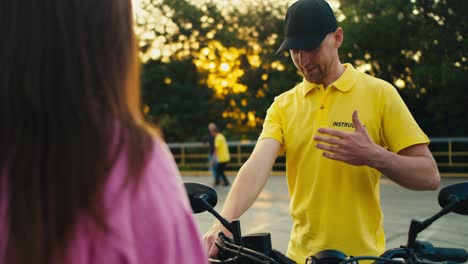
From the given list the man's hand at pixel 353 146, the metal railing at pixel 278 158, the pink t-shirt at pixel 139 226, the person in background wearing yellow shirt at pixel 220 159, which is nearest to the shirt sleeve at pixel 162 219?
the pink t-shirt at pixel 139 226

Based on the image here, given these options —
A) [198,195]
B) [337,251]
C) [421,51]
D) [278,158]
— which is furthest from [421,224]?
[421,51]

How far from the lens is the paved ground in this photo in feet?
28.9

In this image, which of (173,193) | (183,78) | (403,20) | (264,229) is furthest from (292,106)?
(183,78)

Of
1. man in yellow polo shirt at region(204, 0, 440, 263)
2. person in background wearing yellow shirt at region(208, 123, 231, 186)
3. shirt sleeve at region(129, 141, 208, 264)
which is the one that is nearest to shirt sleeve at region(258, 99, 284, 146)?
man in yellow polo shirt at region(204, 0, 440, 263)

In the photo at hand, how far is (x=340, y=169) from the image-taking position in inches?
94.3

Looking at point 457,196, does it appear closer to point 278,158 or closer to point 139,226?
point 139,226

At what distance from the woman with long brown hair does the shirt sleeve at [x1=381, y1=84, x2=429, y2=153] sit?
1376 mm

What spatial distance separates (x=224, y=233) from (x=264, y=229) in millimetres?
7675

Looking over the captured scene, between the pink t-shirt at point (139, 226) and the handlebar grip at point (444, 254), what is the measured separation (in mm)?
1056

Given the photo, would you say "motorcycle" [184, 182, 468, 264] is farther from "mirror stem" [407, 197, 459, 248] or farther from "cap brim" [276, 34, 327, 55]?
"cap brim" [276, 34, 327, 55]

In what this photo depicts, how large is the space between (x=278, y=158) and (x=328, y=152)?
16.0m

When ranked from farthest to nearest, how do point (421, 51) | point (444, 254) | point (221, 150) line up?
point (421, 51)
point (221, 150)
point (444, 254)

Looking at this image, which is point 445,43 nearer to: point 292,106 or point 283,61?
point 283,61

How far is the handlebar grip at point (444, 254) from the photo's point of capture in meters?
1.92
